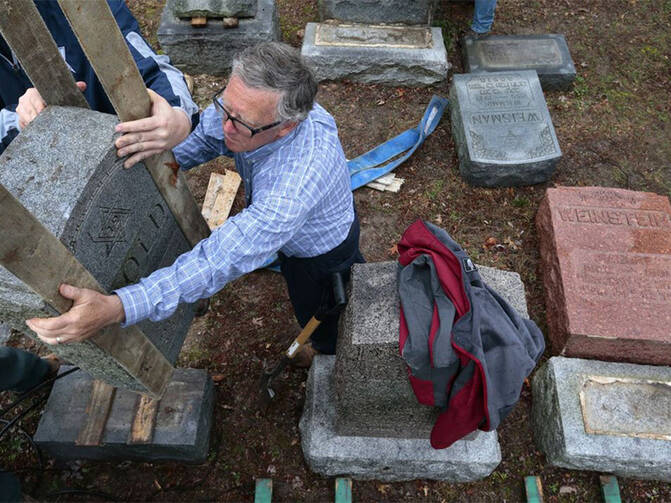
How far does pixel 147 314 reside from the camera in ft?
6.33

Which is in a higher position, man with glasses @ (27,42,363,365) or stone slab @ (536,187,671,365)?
man with glasses @ (27,42,363,365)

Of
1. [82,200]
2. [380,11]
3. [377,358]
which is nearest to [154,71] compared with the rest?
[82,200]

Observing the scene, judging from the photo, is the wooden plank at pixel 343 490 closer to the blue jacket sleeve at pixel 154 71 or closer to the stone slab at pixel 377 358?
the stone slab at pixel 377 358

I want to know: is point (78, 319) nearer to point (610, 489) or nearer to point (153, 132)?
point (153, 132)

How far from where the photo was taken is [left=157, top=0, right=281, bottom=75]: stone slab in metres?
5.25

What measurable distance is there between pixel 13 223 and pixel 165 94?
48.8 inches

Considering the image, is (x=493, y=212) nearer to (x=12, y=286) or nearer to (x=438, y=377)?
(x=438, y=377)

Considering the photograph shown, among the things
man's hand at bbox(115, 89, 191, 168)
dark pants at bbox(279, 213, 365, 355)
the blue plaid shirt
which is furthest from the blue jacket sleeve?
dark pants at bbox(279, 213, 365, 355)

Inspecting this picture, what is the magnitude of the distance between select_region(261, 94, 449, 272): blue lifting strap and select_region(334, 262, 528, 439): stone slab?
2243 mm

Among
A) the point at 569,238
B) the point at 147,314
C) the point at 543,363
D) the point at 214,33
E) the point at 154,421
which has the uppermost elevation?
the point at 147,314

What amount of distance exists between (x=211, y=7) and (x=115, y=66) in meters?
3.92

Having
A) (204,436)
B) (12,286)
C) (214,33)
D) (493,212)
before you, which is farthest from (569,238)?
(214,33)

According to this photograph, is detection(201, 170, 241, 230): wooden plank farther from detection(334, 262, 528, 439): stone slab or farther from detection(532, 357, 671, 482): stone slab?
detection(532, 357, 671, 482): stone slab

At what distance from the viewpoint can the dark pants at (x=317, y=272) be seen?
9.12 feet
